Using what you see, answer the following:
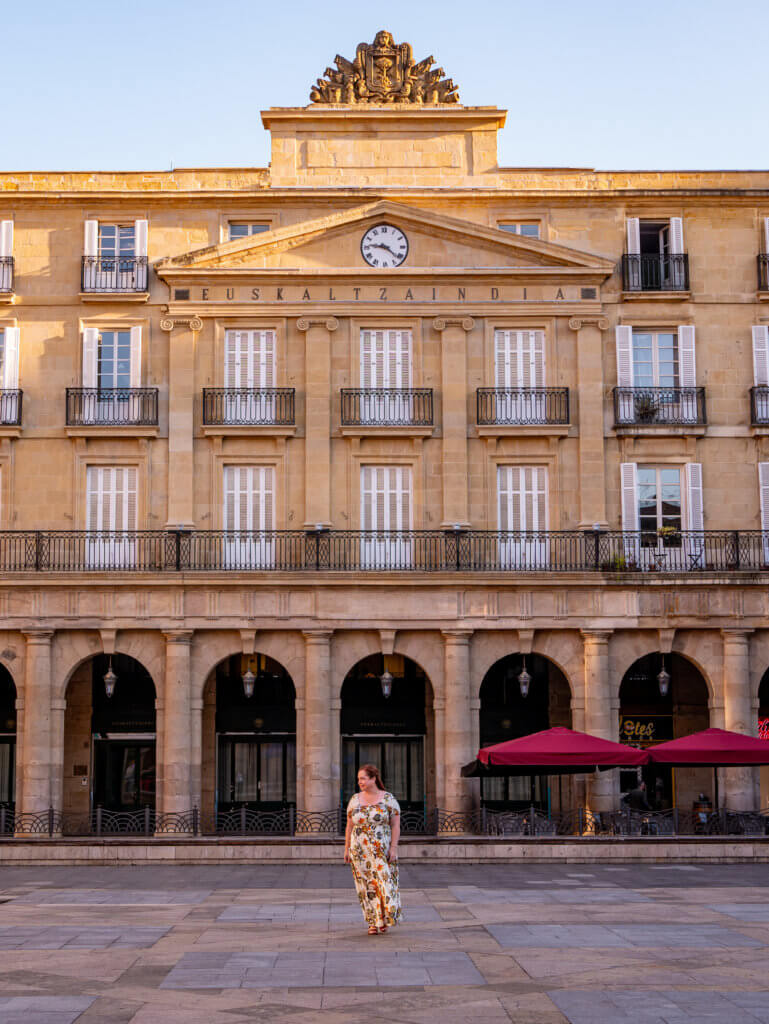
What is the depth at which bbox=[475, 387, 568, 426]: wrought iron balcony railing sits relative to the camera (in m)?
36.7

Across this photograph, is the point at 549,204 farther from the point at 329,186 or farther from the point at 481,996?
the point at 481,996

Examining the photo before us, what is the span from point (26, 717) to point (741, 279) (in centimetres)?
2185

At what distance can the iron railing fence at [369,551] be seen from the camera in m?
35.7

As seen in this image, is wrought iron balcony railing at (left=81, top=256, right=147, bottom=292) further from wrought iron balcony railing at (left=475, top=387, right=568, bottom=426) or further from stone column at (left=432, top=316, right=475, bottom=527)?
wrought iron balcony railing at (left=475, top=387, right=568, bottom=426)

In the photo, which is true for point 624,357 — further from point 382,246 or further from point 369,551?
point 369,551

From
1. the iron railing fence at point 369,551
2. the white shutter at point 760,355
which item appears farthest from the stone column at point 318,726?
the white shutter at point 760,355

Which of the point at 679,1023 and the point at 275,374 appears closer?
the point at 679,1023

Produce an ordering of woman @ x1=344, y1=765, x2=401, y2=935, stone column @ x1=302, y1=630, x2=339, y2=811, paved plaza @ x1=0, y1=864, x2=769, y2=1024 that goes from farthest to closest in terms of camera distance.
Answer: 1. stone column @ x1=302, y1=630, x2=339, y2=811
2. woman @ x1=344, y1=765, x2=401, y2=935
3. paved plaza @ x1=0, y1=864, x2=769, y2=1024

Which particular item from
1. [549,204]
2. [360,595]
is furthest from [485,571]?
[549,204]

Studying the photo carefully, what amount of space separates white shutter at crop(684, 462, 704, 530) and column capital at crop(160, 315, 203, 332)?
13346mm

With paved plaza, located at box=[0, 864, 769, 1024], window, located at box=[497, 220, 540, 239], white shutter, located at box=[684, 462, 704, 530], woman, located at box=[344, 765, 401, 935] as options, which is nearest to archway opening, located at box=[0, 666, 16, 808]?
paved plaza, located at box=[0, 864, 769, 1024]

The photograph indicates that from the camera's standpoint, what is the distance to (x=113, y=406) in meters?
36.7

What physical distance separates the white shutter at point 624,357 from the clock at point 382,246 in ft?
19.9

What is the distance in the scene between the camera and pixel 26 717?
114ft
